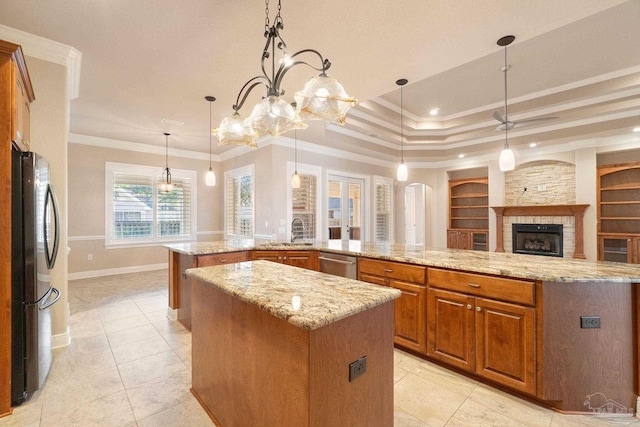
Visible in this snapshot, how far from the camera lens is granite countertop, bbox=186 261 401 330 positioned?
1.12 m

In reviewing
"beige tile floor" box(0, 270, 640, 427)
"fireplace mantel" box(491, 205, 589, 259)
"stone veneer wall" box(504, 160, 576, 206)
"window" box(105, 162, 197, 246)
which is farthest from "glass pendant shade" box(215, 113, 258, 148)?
"stone veneer wall" box(504, 160, 576, 206)

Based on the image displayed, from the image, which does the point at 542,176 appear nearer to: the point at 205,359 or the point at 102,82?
the point at 205,359

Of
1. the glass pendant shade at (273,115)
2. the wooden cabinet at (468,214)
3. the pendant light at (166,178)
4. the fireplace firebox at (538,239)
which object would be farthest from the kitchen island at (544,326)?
the wooden cabinet at (468,214)

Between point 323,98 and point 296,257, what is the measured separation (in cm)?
234

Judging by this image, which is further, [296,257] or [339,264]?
[296,257]

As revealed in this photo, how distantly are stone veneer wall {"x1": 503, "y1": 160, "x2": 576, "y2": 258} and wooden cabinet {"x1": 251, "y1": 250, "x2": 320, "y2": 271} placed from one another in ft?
18.9

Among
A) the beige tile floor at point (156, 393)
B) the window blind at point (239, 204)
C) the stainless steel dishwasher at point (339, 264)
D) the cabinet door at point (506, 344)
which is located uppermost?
the window blind at point (239, 204)

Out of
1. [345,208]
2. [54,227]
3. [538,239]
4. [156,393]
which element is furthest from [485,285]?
[538,239]

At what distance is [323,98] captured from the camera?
156 centimetres

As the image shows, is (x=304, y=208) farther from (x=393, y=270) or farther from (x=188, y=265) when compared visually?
(x=393, y=270)

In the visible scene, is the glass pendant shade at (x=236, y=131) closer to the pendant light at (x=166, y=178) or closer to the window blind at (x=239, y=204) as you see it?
the window blind at (x=239, y=204)

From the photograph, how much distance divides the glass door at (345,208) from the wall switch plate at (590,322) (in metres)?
4.45

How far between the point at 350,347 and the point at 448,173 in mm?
7878

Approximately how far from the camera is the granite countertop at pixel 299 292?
44.2 inches
